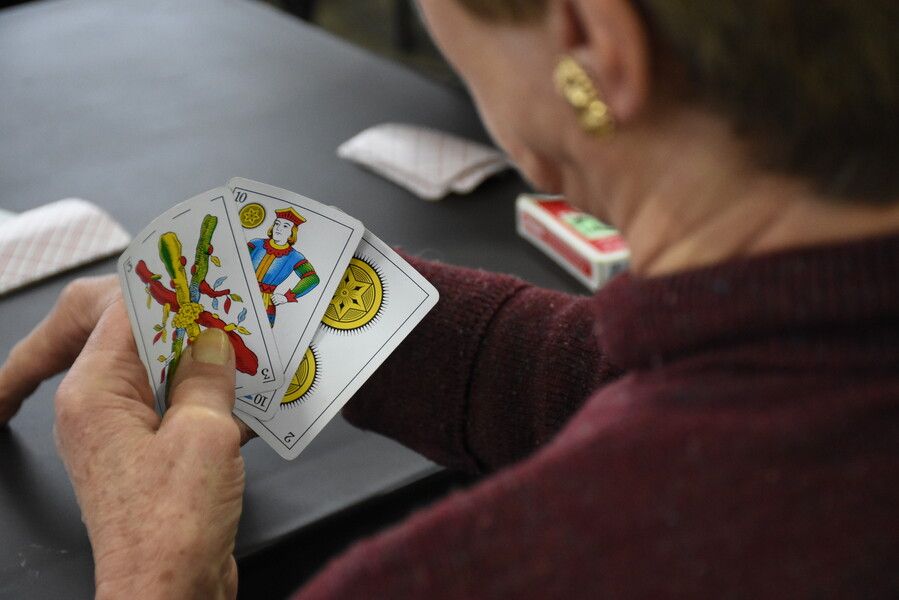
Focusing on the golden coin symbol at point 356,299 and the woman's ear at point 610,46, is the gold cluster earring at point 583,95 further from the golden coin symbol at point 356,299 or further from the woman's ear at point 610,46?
the golden coin symbol at point 356,299

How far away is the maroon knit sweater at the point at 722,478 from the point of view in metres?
0.50

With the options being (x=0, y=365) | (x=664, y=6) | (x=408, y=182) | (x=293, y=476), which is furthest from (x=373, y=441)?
(x=664, y=6)

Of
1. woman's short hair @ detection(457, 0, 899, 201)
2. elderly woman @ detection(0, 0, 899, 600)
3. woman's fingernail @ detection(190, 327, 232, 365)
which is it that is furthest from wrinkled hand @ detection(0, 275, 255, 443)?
woman's short hair @ detection(457, 0, 899, 201)

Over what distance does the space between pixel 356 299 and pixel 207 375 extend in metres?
0.16

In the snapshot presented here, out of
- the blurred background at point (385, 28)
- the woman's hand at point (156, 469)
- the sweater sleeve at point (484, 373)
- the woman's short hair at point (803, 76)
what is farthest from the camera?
the blurred background at point (385, 28)

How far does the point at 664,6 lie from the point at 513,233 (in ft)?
3.00

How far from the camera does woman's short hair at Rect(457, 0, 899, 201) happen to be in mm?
458

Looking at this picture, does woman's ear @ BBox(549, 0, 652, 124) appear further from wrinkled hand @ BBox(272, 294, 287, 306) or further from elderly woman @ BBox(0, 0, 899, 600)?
wrinkled hand @ BBox(272, 294, 287, 306)

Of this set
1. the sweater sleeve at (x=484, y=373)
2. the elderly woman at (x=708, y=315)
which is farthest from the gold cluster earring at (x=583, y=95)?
the sweater sleeve at (x=484, y=373)

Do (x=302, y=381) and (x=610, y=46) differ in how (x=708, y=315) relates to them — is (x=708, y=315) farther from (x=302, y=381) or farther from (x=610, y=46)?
(x=302, y=381)

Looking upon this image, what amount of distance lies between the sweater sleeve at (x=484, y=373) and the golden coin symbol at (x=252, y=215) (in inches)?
6.1

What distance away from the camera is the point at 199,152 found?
1.62 meters

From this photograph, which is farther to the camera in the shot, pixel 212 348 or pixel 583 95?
pixel 212 348

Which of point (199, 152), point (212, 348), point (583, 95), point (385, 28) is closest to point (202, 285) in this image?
point (212, 348)
